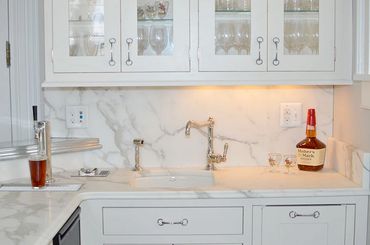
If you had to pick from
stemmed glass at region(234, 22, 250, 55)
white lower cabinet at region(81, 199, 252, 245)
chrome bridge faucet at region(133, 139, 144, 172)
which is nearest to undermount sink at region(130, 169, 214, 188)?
chrome bridge faucet at region(133, 139, 144, 172)

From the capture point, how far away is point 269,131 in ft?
9.00

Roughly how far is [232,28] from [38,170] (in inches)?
41.7

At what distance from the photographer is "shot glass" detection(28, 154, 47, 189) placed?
2.14 metres

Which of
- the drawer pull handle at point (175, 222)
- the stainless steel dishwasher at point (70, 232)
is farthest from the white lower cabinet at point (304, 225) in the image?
the stainless steel dishwasher at point (70, 232)

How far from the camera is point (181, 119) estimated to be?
2721 millimetres

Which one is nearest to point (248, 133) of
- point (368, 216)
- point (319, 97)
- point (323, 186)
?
point (319, 97)

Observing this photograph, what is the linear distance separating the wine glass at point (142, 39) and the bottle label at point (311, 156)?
2.91 ft

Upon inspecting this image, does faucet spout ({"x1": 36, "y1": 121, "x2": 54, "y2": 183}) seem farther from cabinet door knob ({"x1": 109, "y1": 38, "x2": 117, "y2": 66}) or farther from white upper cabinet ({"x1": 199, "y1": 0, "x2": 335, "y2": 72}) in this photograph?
white upper cabinet ({"x1": 199, "y1": 0, "x2": 335, "y2": 72})

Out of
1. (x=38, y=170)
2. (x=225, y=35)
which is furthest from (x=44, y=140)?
(x=225, y=35)

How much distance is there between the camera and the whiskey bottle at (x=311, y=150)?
2537 mm

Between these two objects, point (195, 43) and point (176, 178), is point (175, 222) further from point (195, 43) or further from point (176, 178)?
point (195, 43)

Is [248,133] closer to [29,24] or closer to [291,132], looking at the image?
[291,132]

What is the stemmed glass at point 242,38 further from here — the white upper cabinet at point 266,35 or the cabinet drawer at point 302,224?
the cabinet drawer at point 302,224

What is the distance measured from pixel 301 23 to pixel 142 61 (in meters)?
0.75
